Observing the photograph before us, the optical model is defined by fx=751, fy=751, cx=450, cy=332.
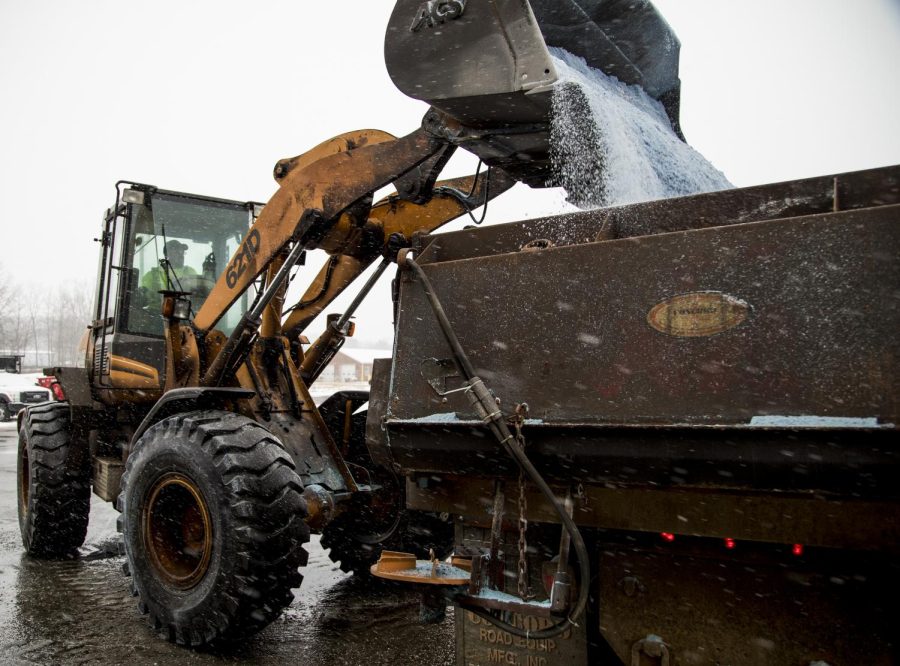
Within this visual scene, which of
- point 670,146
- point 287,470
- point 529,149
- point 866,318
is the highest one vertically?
point 670,146

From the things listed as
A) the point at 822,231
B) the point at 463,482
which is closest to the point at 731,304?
the point at 822,231

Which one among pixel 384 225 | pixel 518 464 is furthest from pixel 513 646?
pixel 384 225

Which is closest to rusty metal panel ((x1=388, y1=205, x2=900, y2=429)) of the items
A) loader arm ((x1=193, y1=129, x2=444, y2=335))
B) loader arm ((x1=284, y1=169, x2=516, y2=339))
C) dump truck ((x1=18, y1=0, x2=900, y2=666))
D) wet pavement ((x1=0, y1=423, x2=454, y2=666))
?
dump truck ((x1=18, y1=0, x2=900, y2=666))

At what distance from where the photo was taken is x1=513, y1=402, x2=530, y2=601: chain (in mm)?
2480

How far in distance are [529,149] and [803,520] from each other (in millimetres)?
2063

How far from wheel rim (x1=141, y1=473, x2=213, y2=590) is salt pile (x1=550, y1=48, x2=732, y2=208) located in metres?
2.65

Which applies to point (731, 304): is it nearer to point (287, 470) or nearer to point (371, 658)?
point (287, 470)

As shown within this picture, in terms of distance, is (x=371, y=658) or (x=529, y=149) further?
(x=371, y=658)

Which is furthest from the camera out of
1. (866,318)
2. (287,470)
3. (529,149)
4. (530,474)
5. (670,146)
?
(670,146)

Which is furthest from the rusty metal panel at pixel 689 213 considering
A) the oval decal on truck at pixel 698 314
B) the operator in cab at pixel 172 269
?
the operator in cab at pixel 172 269

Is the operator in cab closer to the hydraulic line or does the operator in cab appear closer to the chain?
the hydraulic line

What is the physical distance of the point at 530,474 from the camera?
2.42 m

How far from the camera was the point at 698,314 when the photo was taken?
2285mm

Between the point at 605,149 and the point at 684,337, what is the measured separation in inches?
61.3
